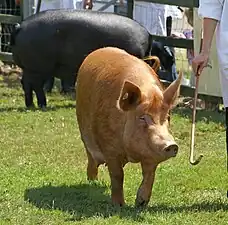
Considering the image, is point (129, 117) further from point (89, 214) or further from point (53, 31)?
point (53, 31)

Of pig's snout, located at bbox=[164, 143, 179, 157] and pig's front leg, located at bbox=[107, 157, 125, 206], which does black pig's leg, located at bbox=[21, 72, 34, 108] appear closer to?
pig's front leg, located at bbox=[107, 157, 125, 206]

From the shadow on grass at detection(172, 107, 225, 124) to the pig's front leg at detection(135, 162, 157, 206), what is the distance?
399cm

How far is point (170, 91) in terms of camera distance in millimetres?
4949

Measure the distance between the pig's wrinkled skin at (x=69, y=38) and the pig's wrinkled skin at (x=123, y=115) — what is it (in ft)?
12.2

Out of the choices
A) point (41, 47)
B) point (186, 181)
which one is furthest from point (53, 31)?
point (186, 181)

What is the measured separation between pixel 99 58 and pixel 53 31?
3.96m

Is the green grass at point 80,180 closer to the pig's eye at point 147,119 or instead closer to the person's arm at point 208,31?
the pig's eye at point 147,119

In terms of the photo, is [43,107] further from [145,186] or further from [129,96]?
[129,96]

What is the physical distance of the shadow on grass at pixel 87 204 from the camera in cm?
503

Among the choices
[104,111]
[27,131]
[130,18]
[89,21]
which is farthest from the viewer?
[130,18]

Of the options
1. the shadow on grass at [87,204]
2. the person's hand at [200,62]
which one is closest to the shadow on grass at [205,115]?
the shadow on grass at [87,204]

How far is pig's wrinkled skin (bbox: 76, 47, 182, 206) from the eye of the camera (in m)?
4.88

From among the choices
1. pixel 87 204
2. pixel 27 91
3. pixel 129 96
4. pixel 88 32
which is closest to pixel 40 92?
pixel 27 91

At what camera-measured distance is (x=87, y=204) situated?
537 centimetres
